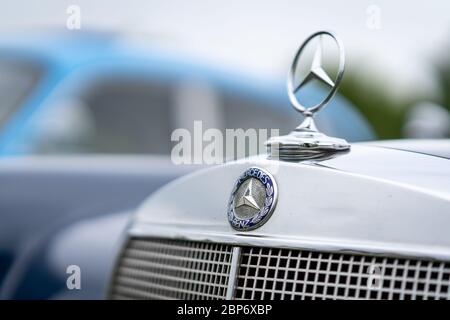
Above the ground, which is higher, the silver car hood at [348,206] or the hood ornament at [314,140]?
the hood ornament at [314,140]

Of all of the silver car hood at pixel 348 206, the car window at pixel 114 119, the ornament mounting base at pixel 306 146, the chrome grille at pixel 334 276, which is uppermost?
the car window at pixel 114 119

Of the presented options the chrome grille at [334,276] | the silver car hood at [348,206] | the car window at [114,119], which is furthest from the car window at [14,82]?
the chrome grille at [334,276]

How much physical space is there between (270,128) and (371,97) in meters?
24.4

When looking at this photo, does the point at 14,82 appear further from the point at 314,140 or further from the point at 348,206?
the point at 348,206

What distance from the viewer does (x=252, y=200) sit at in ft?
6.56

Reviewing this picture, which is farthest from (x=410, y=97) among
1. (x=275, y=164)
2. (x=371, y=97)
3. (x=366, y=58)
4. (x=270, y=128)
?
(x=275, y=164)

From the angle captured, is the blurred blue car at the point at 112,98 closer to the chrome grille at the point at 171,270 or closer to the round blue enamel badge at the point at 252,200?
the chrome grille at the point at 171,270

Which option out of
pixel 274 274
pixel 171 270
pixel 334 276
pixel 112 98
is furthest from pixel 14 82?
pixel 334 276

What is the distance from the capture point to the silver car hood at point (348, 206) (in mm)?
1729

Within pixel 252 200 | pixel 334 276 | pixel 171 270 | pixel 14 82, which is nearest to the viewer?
pixel 334 276

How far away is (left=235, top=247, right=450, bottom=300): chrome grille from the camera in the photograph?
1.69 meters

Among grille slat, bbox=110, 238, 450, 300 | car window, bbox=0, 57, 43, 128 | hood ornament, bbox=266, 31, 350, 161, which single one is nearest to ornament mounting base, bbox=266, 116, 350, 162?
hood ornament, bbox=266, 31, 350, 161

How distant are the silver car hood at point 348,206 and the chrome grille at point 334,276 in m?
0.03

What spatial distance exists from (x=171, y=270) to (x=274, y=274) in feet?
1.36
